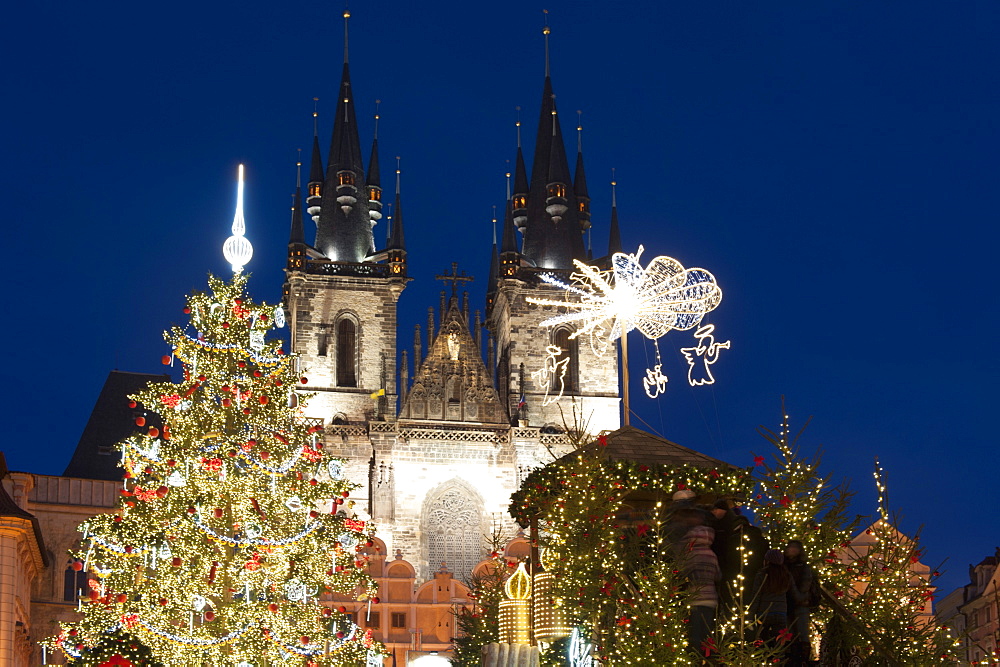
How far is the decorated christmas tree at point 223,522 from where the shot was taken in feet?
56.0

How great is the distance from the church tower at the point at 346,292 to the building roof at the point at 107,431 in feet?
22.4

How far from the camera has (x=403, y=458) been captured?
1714 inches

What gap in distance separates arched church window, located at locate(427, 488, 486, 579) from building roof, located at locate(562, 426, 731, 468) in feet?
99.5

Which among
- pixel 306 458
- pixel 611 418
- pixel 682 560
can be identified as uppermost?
pixel 611 418

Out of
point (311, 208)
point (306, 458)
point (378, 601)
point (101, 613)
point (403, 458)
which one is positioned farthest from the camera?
point (311, 208)

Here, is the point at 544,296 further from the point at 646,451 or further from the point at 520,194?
the point at 646,451

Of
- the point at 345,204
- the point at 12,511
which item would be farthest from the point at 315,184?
the point at 12,511

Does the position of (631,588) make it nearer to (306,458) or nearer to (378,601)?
(306,458)

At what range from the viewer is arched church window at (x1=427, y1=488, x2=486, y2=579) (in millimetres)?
43312

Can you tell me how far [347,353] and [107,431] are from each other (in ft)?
35.6

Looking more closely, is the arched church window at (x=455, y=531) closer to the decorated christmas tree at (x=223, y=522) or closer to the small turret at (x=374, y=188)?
the small turret at (x=374, y=188)

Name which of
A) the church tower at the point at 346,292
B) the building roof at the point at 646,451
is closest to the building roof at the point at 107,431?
the church tower at the point at 346,292

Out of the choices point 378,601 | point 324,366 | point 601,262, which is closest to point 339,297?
point 324,366

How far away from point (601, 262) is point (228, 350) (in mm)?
31750
